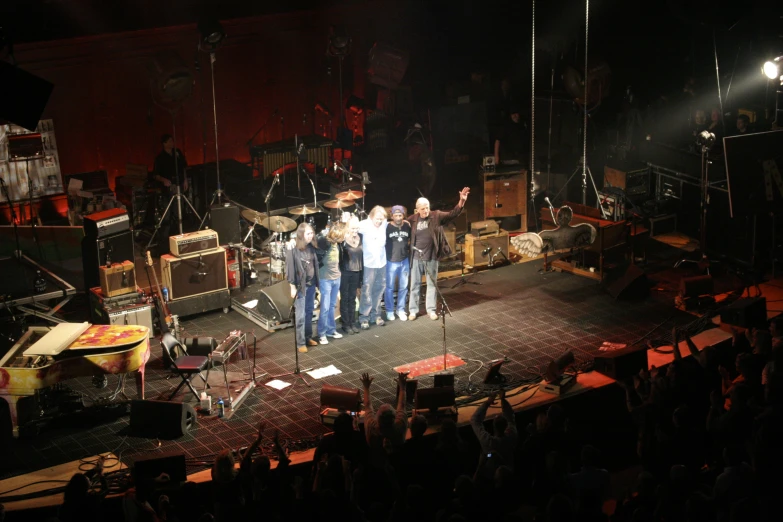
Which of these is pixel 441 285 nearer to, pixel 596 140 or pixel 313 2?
pixel 596 140

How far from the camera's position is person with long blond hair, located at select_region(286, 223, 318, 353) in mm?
11891

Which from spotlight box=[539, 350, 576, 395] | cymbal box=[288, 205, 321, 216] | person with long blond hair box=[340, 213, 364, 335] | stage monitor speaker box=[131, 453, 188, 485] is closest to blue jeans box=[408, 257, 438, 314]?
person with long blond hair box=[340, 213, 364, 335]

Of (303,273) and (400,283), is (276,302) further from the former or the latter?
(400,283)

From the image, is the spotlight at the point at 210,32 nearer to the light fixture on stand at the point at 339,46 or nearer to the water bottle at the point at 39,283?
the light fixture on stand at the point at 339,46

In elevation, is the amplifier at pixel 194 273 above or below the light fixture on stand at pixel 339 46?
below

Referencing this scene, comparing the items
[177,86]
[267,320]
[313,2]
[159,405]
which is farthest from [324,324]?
[313,2]

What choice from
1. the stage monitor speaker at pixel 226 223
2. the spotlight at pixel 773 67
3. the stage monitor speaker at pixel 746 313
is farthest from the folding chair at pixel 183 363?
the spotlight at pixel 773 67

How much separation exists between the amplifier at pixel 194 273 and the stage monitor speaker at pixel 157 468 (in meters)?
4.67

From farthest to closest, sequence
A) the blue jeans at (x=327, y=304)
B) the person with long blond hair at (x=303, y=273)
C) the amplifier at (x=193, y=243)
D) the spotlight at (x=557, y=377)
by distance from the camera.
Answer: the amplifier at (x=193, y=243) < the blue jeans at (x=327, y=304) < the person with long blond hair at (x=303, y=273) < the spotlight at (x=557, y=377)

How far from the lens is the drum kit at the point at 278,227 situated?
45.2 ft

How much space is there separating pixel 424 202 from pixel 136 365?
14.0ft

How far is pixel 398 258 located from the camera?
1285 centimetres

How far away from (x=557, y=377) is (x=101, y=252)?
19.8 feet

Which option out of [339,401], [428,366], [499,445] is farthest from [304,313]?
[499,445]
